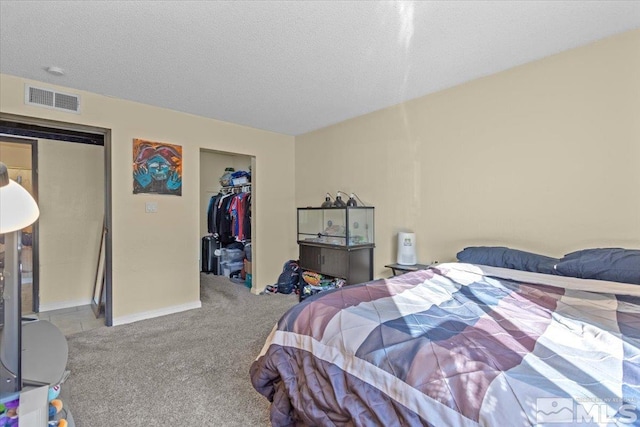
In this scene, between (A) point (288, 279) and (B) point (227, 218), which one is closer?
(A) point (288, 279)

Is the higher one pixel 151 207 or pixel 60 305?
pixel 151 207

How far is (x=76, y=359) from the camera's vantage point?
2.22m

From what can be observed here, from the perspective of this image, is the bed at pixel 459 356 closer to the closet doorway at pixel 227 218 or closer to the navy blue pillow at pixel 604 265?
the navy blue pillow at pixel 604 265

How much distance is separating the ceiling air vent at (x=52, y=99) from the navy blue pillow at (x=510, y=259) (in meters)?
3.55

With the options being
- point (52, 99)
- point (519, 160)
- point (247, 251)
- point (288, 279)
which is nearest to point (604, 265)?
point (519, 160)

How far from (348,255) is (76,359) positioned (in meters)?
2.38

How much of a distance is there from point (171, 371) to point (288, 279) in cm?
205

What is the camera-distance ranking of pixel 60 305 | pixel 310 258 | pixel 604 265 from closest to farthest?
pixel 604 265, pixel 60 305, pixel 310 258

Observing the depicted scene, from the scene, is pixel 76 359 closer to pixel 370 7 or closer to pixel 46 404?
pixel 46 404

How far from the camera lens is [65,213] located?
3551mm

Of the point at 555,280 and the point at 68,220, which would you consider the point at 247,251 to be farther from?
the point at 555,280

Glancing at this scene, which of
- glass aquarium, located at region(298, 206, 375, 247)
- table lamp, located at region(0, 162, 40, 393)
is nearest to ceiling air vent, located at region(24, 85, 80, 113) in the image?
table lamp, located at region(0, 162, 40, 393)

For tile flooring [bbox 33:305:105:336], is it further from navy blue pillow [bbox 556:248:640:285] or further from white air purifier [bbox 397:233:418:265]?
navy blue pillow [bbox 556:248:640:285]

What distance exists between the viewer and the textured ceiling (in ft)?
5.58
